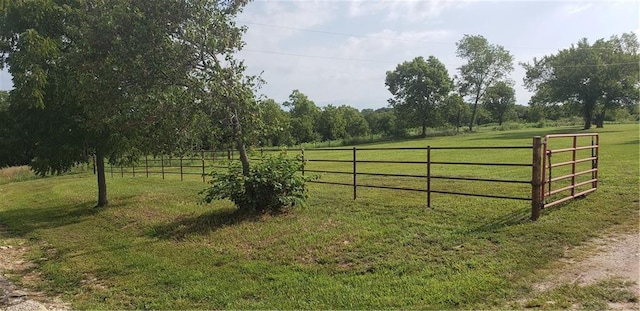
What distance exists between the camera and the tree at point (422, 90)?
6088 cm

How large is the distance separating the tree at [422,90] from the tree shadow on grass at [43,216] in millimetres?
51740

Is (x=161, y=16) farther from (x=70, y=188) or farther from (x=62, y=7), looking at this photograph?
(x=70, y=188)

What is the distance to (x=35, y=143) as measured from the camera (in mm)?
12305

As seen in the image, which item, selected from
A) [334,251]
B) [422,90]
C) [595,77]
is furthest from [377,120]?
[334,251]

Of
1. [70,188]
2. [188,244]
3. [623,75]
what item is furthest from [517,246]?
[623,75]

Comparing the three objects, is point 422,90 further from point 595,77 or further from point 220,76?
point 220,76

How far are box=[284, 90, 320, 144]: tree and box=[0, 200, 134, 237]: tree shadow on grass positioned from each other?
5521 cm

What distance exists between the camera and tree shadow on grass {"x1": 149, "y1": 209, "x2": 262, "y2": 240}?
8242 millimetres

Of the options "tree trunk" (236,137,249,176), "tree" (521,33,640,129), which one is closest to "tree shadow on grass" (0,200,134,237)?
"tree trunk" (236,137,249,176)

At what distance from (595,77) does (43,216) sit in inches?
1911

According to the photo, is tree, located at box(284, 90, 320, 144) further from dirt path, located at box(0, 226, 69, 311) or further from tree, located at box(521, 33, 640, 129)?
dirt path, located at box(0, 226, 69, 311)

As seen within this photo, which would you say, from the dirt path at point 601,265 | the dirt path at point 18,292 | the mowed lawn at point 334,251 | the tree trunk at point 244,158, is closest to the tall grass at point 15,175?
the mowed lawn at point 334,251

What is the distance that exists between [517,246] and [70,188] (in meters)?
18.9

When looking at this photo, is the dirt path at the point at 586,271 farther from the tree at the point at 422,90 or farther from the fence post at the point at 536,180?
the tree at the point at 422,90
